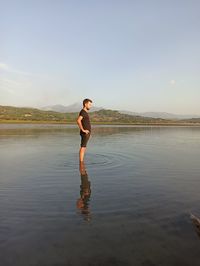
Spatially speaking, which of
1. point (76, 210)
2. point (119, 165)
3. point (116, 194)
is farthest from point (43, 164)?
point (76, 210)

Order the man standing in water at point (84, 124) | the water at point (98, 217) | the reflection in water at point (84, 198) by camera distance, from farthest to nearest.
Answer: the man standing in water at point (84, 124)
the reflection in water at point (84, 198)
the water at point (98, 217)

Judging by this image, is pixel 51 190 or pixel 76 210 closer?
pixel 76 210

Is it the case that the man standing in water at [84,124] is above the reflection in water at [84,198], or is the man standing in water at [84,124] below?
above

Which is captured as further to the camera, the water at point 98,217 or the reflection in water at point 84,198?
the reflection in water at point 84,198

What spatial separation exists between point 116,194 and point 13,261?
13.6 ft

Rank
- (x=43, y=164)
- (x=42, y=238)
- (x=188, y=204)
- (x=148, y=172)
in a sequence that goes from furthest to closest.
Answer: (x=43, y=164)
(x=148, y=172)
(x=188, y=204)
(x=42, y=238)

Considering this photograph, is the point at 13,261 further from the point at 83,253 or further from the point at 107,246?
the point at 107,246

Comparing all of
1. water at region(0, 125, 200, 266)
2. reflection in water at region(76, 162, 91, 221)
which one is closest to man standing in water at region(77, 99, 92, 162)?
water at region(0, 125, 200, 266)

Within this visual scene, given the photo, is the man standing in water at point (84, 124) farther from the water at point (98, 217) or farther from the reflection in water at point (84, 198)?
the reflection in water at point (84, 198)

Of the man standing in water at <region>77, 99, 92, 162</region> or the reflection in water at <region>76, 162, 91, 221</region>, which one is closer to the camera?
the reflection in water at <region>76, 162, 91, 221</region>

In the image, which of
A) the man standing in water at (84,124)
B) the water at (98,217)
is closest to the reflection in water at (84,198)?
the water at (98,217)

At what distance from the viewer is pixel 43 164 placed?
13.2m

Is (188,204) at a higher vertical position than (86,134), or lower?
lower

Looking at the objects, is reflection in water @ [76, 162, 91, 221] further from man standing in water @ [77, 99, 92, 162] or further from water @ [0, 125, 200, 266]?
man standing in water @ [77, 99, 92, 162]
